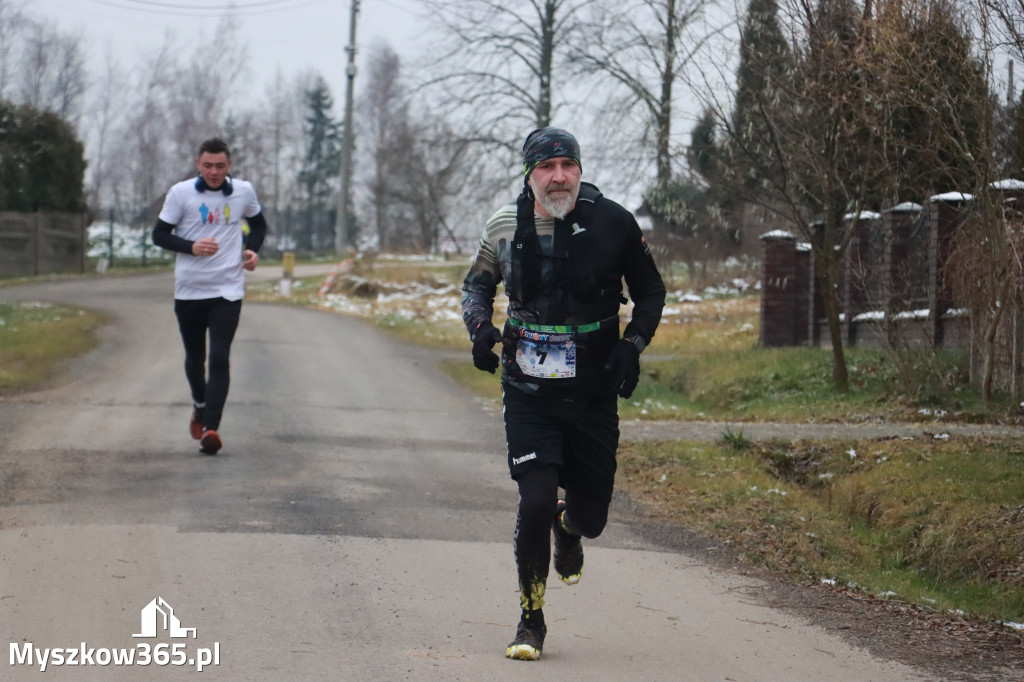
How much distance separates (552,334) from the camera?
5227mm

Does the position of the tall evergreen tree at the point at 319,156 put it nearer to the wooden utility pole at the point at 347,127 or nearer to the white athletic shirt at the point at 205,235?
the wooden utility pole at the point at 347,127

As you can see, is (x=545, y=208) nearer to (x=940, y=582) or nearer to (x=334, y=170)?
(x=940, y=582)

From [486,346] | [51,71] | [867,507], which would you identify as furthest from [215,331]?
[51,71]

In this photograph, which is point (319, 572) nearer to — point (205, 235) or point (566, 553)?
point (566, 553)

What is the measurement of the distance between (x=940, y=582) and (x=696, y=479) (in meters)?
2.67

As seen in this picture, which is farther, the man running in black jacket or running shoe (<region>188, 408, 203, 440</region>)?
running shoe (<region>188, 408, 203, 440</region>)

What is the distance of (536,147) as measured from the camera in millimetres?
5223

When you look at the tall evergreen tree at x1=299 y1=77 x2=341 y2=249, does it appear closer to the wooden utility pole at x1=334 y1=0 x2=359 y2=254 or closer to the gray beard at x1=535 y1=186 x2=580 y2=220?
the wooden utility pole at x1=334 y1=0 x2=359 y2=254

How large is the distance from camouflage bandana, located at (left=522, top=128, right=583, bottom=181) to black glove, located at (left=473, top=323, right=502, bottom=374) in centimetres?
60

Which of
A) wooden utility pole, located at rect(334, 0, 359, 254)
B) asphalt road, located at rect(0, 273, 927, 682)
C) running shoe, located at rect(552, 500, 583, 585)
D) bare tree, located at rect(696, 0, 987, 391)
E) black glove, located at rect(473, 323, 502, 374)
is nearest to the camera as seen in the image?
asphalt road, located at rect(0, 273, 927, 682)

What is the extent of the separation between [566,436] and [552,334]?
0.42 metres

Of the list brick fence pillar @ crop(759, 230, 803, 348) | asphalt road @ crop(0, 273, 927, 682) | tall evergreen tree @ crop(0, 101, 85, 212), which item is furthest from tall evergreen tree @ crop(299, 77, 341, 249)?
asphalt road @ crop(0, 273, 927, 682)

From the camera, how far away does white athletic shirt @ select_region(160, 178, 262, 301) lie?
960 cm

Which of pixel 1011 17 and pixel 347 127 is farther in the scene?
pixel 347 127
